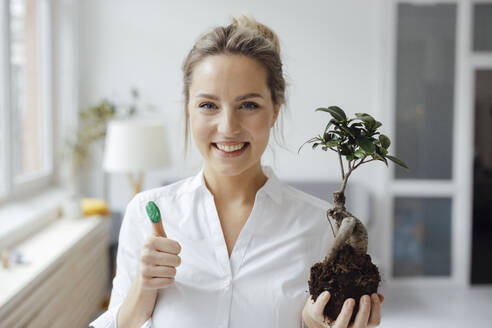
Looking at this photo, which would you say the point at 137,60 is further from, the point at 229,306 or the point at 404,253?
the point at 229,306

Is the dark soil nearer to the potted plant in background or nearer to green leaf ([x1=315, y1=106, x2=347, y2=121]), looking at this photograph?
green leaf ([x1=315, y1=106, x2=347, y2=121])

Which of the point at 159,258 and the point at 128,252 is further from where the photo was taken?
the point at 128,252

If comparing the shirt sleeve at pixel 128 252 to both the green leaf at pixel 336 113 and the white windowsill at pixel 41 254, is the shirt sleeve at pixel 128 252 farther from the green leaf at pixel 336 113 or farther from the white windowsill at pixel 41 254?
the white windowsill at pixel 41 254

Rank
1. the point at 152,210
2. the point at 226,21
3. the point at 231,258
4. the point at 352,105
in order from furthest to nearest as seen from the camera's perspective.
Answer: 1. the point at 352,105
2. the point at 226,21
3. the point at 231,258
4. the point at 152,210

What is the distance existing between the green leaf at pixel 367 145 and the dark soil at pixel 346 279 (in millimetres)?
195

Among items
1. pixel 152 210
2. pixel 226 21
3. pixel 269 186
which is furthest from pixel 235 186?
pixel 226 21

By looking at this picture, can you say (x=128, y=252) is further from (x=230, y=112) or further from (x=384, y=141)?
(x=384, y=141)

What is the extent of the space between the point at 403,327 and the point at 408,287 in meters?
0.87

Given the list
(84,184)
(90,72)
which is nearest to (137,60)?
(90,72)

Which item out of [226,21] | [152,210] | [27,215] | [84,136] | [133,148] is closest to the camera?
[152,210]

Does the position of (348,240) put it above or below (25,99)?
below

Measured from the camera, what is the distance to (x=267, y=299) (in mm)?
1069

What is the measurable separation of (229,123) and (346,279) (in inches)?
15.2

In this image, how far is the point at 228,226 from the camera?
1.17 metres
